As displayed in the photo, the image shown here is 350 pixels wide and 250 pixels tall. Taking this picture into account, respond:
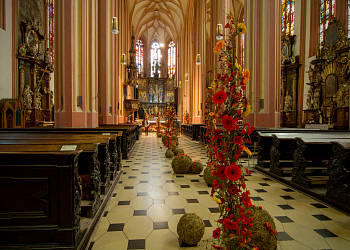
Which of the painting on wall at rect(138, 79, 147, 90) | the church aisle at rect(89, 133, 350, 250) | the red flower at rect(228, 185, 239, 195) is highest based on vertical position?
A: the painting on wall at rect(138, 79, 147, 90)

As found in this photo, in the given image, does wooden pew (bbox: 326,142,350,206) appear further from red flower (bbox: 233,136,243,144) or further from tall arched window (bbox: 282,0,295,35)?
tall arched window (bbox: 282,0,295,35)

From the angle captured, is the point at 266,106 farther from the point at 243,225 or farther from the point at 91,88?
the point at 243,225

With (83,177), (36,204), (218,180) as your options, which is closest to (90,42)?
(83,177)

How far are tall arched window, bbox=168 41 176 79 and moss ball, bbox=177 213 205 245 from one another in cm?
3093

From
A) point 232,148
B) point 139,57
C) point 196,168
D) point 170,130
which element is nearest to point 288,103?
point 170,130

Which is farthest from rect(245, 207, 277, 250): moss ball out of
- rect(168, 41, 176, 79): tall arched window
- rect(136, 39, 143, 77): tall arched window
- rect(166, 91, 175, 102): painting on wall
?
rect(136, 39, 143, 77): tall arched window

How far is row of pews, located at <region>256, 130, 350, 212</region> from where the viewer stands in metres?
3.17

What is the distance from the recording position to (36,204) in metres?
1.96

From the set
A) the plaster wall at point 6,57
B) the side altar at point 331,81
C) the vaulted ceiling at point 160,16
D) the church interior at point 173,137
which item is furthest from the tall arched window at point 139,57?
the side altar at point 331,81

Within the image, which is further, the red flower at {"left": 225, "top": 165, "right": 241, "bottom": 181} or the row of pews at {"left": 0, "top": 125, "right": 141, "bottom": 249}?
the row of pews at {"left": 0, "top": 125, "right": 141, "bottom": 249}

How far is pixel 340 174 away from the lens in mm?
3172

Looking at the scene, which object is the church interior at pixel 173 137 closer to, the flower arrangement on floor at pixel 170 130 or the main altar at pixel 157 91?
the flower arrangement on floor at pixel 170 130

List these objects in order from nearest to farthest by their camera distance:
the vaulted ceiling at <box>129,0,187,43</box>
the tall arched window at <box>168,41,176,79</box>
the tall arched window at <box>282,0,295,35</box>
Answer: the tall arched window at <box>282,0,295,35</box>
the vaulted ceiling at <box>129,0,187,43</box>
the tall arched window at <box>168,41,176,79</box>

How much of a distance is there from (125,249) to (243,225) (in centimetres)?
132
